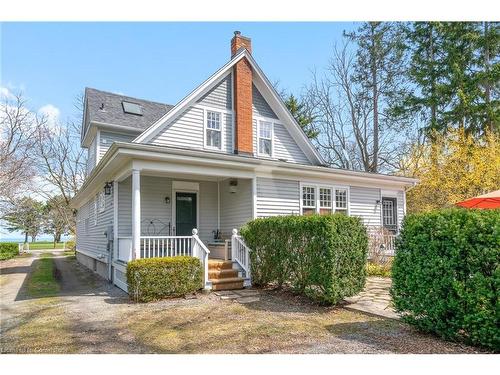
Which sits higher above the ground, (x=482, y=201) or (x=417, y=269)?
(x=482, y=201)

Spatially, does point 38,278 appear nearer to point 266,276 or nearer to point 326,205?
point 266,276

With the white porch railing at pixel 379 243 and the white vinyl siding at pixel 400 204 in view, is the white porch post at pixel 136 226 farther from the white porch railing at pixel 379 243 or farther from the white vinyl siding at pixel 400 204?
the white vinyl siding at pixel 400 204

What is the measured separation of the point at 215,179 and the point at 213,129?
182cm

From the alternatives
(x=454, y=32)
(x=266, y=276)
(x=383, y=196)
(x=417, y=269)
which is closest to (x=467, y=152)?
(x=383, y=196)

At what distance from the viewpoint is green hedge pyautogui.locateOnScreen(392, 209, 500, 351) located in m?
4.16

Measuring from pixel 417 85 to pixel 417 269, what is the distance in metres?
24.0

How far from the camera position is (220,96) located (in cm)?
1320

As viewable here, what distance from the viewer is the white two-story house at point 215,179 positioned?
31.2ft

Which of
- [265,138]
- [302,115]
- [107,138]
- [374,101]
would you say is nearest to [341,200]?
[265,138]

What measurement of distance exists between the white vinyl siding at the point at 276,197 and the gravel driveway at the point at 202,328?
364 cm

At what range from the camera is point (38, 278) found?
1260 centimetres

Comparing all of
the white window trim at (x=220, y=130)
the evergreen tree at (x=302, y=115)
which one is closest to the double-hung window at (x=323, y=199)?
the white window trim at (x=220, y=130)

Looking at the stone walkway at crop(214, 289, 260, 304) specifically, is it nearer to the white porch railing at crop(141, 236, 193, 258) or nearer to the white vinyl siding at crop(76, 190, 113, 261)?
the white porch railing at crop(141, 236, 193, 258)

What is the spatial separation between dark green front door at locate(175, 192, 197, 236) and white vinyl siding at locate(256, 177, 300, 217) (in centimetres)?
247
